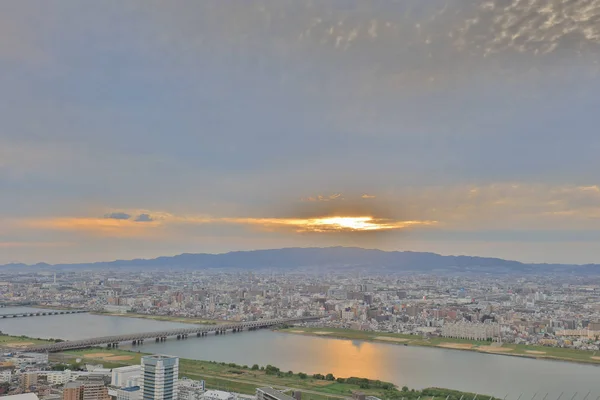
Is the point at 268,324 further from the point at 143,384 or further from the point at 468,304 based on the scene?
the point at 143,384

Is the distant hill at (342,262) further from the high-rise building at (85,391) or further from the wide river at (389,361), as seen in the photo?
the high-rise building at (85,391)

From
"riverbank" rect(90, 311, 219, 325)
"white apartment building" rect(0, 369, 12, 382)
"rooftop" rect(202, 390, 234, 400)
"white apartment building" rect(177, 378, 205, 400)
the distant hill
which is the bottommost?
"riverbank" rect(90, 311, 219, 325)

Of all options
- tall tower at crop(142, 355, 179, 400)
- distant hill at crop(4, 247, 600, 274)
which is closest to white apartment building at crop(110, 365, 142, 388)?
tall tower at crop(142, 355, 179, 400)

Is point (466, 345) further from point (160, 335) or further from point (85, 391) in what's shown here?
point (85, 391)

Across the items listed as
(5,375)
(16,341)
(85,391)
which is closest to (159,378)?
(85,391)

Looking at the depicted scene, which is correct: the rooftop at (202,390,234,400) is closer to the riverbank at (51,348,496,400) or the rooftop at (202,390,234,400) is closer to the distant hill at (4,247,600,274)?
the riverbank at (51,348,496,400)

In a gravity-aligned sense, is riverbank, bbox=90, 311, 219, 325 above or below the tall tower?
below
